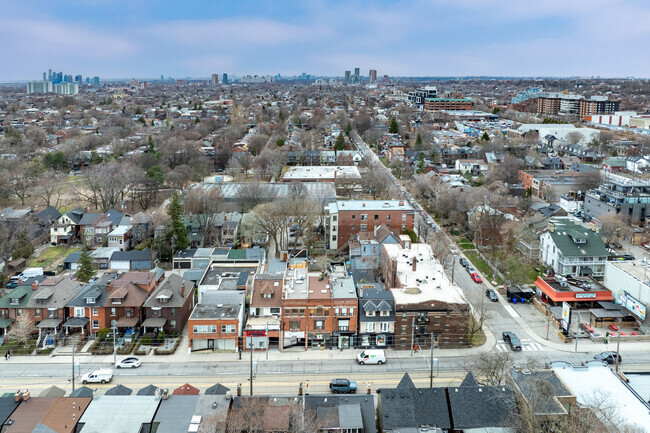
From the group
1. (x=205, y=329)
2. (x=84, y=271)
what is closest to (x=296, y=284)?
(x=205, y=329)

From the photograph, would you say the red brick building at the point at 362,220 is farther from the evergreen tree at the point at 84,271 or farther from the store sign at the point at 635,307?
the evergreen tree at the point at 84,271

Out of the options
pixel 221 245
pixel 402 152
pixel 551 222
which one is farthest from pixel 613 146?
pixel 221 245

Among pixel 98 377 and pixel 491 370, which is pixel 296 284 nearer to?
pixel 98 377

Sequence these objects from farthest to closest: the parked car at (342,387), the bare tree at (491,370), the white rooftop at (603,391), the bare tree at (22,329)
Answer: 1. the bare tree at (22,329)
2. the parked car at (342,387)
3. the bare tree at (491,370)
4. the white rooftop at (603,391)

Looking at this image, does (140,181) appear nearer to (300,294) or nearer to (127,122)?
(300,294)

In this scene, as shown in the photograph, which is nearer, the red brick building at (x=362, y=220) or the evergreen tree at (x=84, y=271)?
the evergreen tree at (x=84, y=271)

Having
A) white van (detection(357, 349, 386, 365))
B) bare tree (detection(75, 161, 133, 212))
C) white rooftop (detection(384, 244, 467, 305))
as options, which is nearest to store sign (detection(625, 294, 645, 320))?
white rooftop (detection(384, 244, 467, 305))

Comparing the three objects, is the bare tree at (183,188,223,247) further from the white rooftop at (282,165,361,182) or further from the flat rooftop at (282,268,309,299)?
the white rooftop at (282,165,361,182)

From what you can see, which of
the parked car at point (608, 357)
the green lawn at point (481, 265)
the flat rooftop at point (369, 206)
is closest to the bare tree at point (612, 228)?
the green lawn at point (481, 265)
